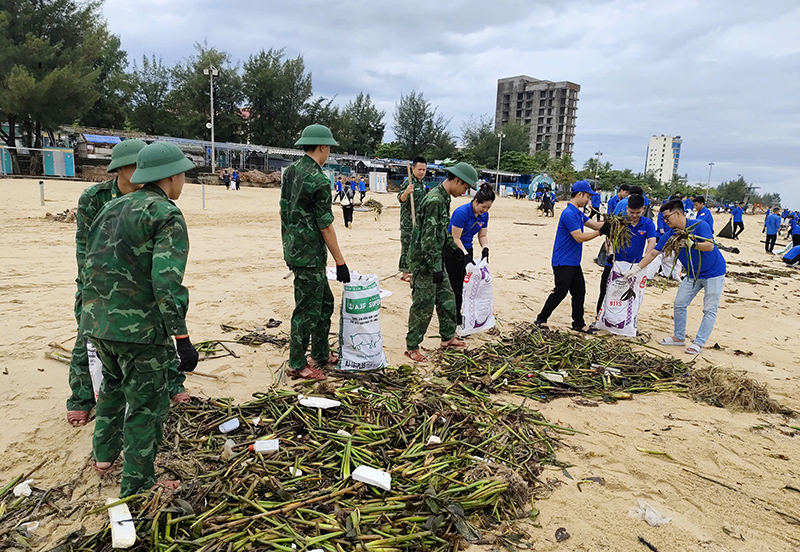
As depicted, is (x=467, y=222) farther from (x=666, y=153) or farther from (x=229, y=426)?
(x=666, y=153)

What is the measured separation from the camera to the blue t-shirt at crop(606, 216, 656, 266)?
607 centimetres

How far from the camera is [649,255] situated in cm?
568

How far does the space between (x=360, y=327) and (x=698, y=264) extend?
4.02m

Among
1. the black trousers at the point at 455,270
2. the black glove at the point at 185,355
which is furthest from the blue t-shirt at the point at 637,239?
the black glove at the point at 185,355

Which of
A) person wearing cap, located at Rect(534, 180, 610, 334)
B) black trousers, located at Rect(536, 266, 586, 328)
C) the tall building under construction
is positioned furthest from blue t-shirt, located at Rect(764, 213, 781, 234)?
the tall building under construction

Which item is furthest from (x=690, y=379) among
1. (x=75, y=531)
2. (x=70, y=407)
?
(x=70, y=407)

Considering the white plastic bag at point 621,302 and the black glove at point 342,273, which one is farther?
the white plastic bag at point 621,302

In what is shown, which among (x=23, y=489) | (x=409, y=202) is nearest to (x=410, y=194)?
(x=409, y=202)

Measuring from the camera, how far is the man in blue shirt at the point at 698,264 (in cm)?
546

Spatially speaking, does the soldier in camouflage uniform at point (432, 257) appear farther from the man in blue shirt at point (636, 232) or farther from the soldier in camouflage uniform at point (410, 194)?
the man in blue shirt at point (636, 232)

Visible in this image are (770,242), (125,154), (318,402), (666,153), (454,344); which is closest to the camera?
(125,154)

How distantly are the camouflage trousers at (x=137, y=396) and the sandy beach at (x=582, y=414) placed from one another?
0.96 ft

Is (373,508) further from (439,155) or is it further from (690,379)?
(439,155)

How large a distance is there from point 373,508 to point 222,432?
127cm
